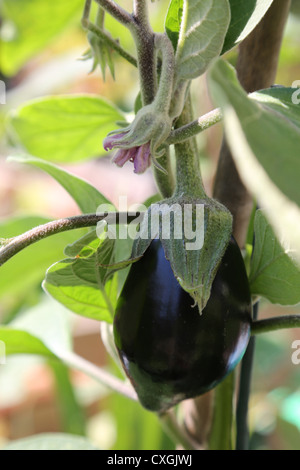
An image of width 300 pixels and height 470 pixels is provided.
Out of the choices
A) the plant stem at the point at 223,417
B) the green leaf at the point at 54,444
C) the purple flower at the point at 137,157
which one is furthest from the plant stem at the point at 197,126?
the green leaf at the point at 54,444

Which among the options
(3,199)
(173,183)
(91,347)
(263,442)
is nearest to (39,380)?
(91,347)

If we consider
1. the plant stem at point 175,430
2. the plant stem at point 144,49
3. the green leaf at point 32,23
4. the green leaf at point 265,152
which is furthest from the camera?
the green leaf at point 32,23

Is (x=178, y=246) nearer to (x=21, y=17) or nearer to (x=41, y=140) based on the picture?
(x=41, y=140)

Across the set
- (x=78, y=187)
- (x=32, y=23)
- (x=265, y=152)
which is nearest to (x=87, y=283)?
(x=78, y=187)

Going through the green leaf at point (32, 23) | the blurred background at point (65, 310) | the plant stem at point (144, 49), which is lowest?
the blurred background at point (65, 310)

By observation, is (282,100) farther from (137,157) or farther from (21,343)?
(21,343)

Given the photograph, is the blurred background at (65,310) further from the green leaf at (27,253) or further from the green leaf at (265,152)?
the green leaf at (265,152)

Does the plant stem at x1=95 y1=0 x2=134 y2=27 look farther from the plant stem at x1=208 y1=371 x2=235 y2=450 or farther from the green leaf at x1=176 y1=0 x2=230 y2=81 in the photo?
the plant stem at x1=208 y1=371 x2=235 y2=450

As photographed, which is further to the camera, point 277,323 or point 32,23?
point 32,23
